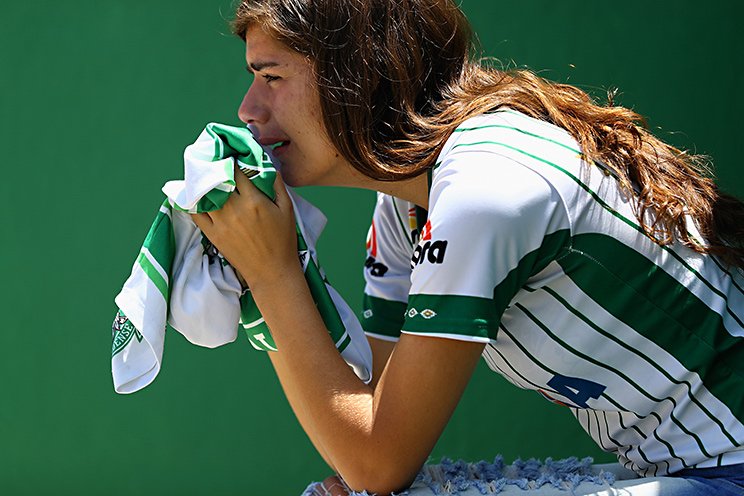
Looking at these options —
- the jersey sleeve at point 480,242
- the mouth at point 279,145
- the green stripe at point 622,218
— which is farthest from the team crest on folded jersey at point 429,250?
the mouth at point 279,145

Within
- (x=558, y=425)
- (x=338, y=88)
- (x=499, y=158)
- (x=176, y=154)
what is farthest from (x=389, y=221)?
(x=558, y=425)

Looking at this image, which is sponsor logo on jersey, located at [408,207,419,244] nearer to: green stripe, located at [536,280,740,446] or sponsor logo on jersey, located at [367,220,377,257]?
sponsor logo on jersey, located at [367,220,377,257]

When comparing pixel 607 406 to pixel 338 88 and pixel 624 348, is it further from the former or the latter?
pixel 338 88

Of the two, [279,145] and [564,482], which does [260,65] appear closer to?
[279,145]

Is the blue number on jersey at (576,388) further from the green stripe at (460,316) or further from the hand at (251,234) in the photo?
the hand at (251,234)

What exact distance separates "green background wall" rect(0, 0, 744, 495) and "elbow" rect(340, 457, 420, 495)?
150cm

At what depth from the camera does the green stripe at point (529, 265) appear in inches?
59.2

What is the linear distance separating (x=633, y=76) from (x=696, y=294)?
1.66 metres

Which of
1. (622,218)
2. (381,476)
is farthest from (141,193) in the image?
(622,218)

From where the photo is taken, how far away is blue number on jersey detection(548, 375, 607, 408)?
5.40 feet

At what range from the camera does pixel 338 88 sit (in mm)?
1741

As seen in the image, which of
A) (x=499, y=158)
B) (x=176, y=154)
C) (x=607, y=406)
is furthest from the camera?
(x=176, y=154)

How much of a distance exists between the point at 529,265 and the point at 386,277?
78 centimetres

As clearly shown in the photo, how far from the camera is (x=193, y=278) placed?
1.73m
